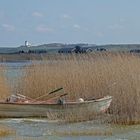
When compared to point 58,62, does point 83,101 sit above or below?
below

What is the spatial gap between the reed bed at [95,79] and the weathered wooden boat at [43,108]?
0.73 m

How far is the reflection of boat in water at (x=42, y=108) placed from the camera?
1562 centimetres

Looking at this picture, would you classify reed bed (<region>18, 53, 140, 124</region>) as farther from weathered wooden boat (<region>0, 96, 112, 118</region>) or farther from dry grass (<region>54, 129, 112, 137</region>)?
dry grass (<region>54, 129, 112, 137</region>)

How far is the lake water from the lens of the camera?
39.8 ft

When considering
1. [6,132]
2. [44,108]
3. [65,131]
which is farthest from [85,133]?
[44,108]

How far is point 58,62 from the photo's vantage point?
1902 cm

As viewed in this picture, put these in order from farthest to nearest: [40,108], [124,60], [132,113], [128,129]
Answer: [124,60], [40,108], [132,113], [128,129]

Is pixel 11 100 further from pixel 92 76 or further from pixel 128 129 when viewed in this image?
pixel 128 129

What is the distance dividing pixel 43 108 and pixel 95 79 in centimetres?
236

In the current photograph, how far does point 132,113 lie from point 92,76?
297cm

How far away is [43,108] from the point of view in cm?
1576

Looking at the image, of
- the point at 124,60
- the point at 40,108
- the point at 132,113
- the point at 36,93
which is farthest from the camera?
the point at 36,93

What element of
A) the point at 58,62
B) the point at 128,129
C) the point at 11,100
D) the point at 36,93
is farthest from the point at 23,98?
the point at 128,129

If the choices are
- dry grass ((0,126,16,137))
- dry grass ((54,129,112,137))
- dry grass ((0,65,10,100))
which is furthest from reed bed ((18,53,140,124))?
dry grass ((0,126,16,137))
